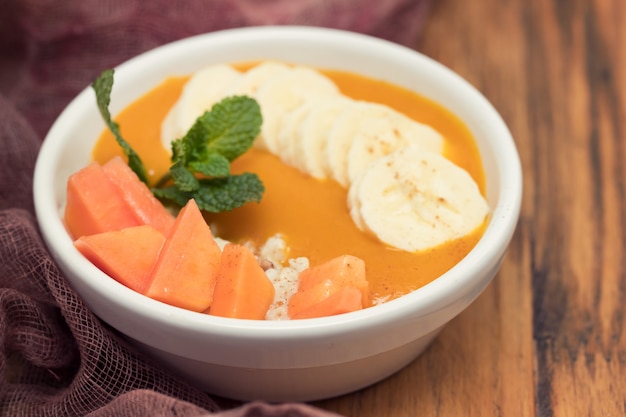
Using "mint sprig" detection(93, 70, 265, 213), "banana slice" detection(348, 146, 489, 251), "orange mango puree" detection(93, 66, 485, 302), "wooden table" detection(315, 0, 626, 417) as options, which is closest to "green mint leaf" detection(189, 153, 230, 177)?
"mint sprig" detection(93, 70, 265, 213)

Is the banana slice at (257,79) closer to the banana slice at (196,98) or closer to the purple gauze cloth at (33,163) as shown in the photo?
the banana slice at (196,98)

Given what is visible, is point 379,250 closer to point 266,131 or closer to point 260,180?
point 260,180

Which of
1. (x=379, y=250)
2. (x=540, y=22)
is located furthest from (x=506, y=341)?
(x=540, y=22)

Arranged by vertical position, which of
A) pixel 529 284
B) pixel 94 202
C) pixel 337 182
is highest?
pixel 94 202

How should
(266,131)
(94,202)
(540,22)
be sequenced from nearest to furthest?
(94,202) < (266,131) < (540,22)

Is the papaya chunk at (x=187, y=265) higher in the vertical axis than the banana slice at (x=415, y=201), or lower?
higher

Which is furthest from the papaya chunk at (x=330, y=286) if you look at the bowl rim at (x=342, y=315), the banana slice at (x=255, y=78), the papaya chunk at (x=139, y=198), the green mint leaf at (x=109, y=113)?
the banana slice at (x=255, y=78)
